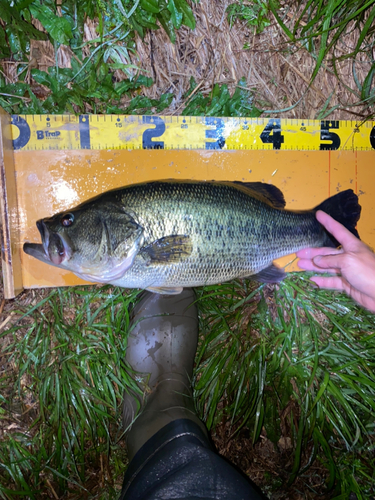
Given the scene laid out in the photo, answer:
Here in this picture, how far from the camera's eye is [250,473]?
2.93 m

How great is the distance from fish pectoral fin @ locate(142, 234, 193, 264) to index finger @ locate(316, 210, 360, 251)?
1256mm

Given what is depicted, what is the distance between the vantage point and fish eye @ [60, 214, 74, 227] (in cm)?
237

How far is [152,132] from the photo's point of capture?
2955 millimetres

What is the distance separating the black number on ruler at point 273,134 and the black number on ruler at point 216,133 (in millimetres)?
395

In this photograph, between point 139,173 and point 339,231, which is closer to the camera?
point 339,231

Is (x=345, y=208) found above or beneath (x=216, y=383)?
above

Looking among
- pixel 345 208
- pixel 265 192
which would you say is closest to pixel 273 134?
pixel 265 192

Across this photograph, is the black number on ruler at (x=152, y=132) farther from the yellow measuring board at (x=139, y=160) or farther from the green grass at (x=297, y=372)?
the green grass at (x=297, y=372)

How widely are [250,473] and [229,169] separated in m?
2.80

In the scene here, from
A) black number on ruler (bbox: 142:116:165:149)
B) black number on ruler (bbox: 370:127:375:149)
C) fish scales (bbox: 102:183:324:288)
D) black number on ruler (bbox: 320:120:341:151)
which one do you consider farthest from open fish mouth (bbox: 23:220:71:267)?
black number on ruler (bbox: 370:127:375:149)

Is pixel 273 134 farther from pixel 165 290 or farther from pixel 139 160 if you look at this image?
pixel 165 290

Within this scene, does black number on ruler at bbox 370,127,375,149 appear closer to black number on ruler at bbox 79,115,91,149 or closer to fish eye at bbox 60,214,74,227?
black number on ruler at bbox 79,115,91,149

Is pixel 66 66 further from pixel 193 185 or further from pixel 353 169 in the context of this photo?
pixel 353 169

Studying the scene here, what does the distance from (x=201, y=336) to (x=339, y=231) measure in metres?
1.58
